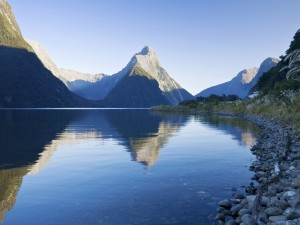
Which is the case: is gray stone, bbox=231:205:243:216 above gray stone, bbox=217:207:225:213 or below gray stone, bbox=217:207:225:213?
above

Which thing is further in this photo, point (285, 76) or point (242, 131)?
point (285, 76)

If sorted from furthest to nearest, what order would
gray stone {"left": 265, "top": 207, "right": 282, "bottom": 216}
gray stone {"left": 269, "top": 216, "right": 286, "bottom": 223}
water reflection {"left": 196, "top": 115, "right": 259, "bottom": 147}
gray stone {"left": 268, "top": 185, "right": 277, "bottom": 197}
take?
1. water reflection {"left": 196, "top": 115, "right": 259, "bottom": 147}
2. gray stone {"left": 268, "top": 185, "right": 277, "bottom": 197}
3. gray stone {"left": 265, "top": 207, "right": 282, "bottom": 216}
4. gray stone {"left": 269, "top": 216, "right": 286, "bottom": 223}

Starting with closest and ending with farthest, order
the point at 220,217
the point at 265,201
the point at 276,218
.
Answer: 1. the point at 276,218
2. the point at 220,217
3. the point at 265,201

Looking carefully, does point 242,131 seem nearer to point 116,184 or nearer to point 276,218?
point 116,184

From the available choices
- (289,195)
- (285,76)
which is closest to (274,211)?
(289,195)

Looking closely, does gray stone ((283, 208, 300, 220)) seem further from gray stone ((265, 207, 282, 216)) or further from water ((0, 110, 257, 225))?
water ((0, 110, 257, 225))

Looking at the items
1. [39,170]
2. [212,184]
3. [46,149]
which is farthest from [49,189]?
[46,149]

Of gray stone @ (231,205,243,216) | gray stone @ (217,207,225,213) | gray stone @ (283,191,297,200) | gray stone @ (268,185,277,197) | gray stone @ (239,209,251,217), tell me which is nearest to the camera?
gray stone @ (239,209,251,217)

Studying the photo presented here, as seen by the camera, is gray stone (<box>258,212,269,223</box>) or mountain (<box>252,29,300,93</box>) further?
mountain (<box>252,29,300,93</box>)

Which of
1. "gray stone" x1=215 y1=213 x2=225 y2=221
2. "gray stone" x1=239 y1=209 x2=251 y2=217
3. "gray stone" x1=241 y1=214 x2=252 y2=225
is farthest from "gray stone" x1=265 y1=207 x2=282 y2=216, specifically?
"gray stone" x1=215 y1=213 x2=225 y2=221

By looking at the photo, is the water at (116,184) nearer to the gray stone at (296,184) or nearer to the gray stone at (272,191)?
the gray stone at (272,191)

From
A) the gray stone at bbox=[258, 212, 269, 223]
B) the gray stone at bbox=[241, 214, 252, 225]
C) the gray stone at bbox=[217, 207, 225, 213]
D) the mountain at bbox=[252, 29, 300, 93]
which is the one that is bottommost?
the gray stone at bbox=[217, 207, 225, 213]

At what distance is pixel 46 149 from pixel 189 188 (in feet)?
60.7

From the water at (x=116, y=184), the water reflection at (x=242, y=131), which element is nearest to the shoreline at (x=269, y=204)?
the water at (x=116, y=184)
